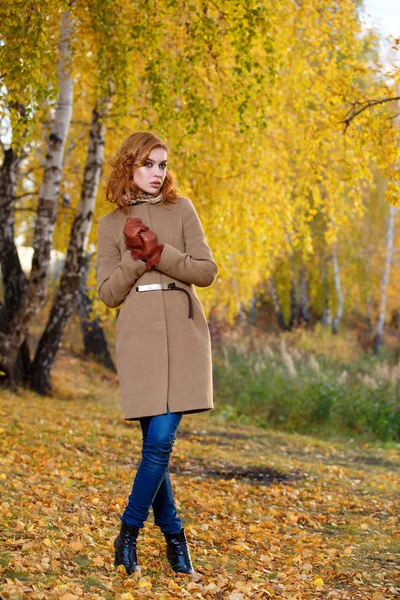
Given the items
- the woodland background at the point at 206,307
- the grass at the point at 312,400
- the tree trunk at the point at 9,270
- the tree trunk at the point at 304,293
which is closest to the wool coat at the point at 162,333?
the woodland background at the point at 206,307

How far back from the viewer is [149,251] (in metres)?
3.45

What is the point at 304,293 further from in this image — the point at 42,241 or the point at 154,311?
the point at 154,311

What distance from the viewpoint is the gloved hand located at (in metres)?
3.47

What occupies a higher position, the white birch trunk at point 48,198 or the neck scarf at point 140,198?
the white birch trunk at point 48,198

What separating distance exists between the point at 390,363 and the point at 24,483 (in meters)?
15.5

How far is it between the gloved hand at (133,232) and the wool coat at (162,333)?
0.05 meters

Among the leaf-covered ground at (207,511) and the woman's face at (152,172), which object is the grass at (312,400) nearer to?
the leaf-covered ground at (207,511)

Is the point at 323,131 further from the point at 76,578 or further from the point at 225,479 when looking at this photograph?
the point at 76,578

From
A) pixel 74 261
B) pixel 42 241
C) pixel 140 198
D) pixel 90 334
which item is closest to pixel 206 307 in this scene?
pixel 74 261

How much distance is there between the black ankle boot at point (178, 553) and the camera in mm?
3695

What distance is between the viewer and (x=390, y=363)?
64.9 feet

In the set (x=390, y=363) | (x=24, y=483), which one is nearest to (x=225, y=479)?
(x=24, y=483)

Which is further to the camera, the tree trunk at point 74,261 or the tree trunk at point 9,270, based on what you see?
the tree trunk at point 74,261

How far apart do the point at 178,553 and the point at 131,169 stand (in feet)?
6.07
